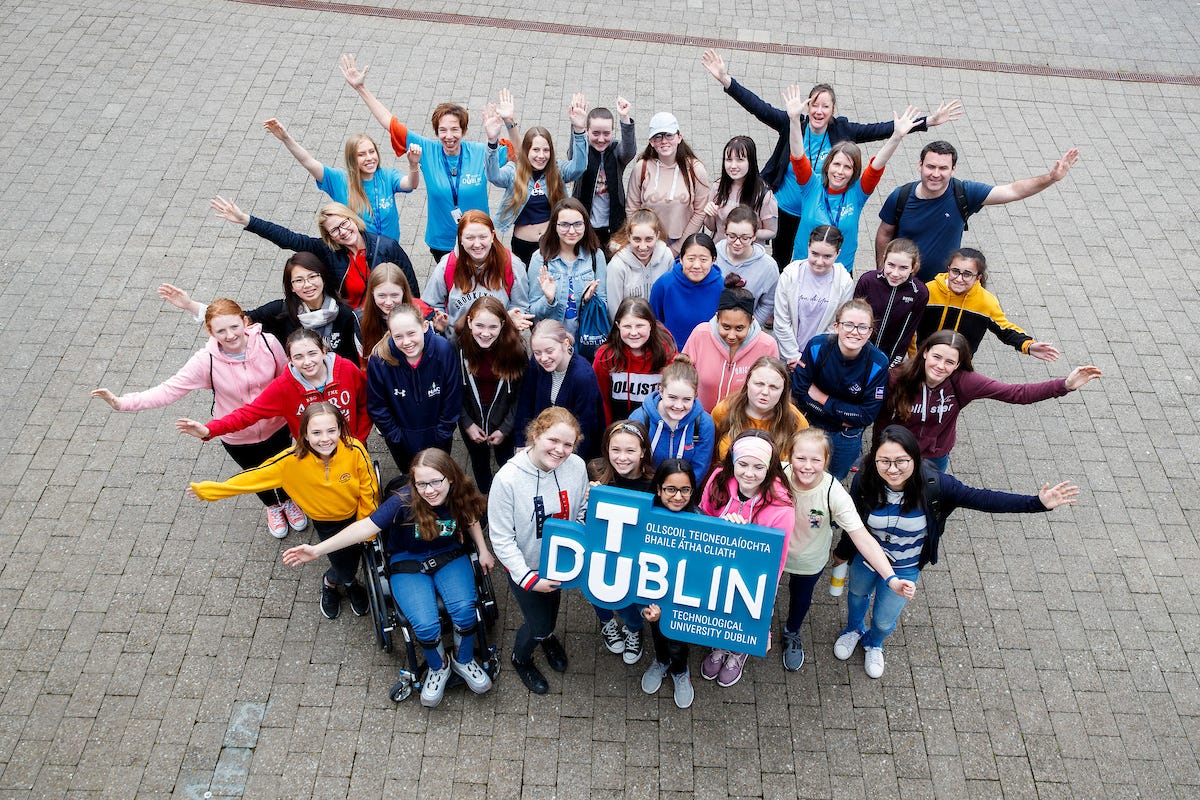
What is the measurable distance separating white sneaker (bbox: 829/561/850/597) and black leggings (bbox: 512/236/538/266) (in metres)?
3.66

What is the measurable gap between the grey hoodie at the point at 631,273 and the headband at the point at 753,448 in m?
1.92

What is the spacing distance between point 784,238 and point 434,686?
16.4ft

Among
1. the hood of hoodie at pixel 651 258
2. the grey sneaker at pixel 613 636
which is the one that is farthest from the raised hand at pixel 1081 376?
the grey sneaker at pixel 613 636

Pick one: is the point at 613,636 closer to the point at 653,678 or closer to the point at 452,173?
the point at 653,678

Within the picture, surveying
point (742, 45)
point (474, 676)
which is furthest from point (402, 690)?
point (742, 45)

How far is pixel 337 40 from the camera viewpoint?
1198 cm

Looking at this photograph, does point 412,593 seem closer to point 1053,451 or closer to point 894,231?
point 894,231

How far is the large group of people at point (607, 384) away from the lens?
4.97 meters

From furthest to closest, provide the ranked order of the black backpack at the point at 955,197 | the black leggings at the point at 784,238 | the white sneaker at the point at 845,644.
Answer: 1. the black leggings at the point at 784,238
2. the black backpack at the point at 955,197
3. the white sneaker at the point at 845,644

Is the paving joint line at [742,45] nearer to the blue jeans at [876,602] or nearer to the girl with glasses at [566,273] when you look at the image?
the girl with glasses at [566,273]

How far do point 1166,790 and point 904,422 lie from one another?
8.56 ft

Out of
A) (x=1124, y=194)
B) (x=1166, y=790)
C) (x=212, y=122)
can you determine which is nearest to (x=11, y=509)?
(x=212, y=122)

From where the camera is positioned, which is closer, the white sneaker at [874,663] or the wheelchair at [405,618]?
the wheelchair at [405,618]

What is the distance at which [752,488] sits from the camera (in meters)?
4.75
